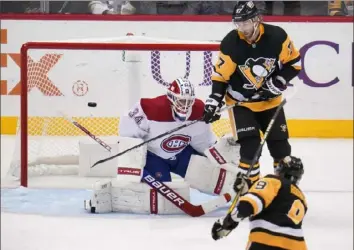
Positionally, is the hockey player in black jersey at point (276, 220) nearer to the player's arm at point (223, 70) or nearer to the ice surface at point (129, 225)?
the ice surface at point (129, 225)

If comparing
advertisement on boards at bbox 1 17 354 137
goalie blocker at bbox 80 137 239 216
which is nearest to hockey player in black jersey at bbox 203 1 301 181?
goalie blocker at bbox 80 137 239 216

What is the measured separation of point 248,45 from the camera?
4.14m

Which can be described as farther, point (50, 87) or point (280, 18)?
point (280, 18)

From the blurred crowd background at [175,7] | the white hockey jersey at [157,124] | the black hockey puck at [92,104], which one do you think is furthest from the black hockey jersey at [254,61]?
the blurred crowd background at [175,7]

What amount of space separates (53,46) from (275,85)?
150 cm

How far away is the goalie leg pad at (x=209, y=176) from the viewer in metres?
4.70

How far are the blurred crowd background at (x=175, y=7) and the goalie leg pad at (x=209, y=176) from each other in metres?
2.05

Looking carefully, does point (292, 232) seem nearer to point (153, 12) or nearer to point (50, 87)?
point (50, 87)

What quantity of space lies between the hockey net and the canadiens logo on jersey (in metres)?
0.41

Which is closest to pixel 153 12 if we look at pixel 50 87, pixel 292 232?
pixel 50 87

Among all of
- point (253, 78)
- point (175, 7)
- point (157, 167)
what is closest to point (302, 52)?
point (175, 7)

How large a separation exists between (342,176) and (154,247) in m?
2.02

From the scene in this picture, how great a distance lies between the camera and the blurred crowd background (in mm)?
6578

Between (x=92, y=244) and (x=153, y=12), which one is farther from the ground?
(x=153, y=12)
